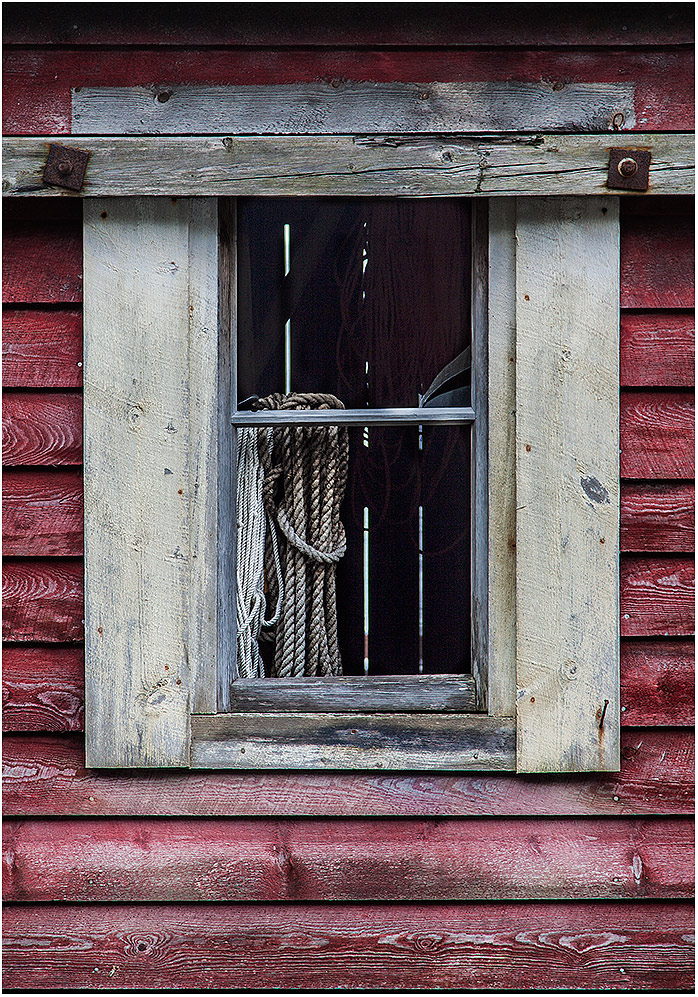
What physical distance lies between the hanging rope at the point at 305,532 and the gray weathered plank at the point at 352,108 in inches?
21.2

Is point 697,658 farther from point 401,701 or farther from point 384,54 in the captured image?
point 384,54

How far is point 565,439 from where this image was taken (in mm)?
1543

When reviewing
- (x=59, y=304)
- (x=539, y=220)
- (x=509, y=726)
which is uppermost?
(x=539, y=220)

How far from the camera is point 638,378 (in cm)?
157

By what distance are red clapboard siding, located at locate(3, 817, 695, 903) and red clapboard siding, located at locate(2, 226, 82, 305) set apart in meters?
1.05

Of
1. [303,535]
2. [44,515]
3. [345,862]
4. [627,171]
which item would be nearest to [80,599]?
[44,515]

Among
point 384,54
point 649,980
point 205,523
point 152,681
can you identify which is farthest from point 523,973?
point 384,54

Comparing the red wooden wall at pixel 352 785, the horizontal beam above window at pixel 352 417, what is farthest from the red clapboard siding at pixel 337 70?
the horizontal beam above window at pixel 352 417

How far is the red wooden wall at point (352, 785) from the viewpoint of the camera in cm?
155

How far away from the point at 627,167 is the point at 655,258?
0.18m

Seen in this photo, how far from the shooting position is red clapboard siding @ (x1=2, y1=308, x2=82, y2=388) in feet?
5.18

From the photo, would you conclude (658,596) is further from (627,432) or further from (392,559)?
(392,559)

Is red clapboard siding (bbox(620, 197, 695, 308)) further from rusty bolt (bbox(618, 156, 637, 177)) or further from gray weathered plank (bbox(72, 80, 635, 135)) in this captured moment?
gray weathered plank (bbox(72, 80, 635, 135))

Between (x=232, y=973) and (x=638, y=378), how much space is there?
55.3 inches
